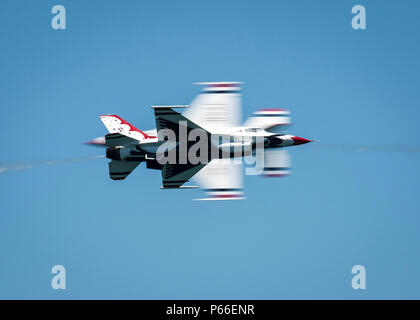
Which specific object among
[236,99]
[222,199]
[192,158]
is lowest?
[222,199]

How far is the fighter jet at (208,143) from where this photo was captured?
32.7m

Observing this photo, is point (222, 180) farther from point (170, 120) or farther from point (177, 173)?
point (170, 120)

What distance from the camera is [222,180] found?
3488 centimetres

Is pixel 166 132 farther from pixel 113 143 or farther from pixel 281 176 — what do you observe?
pixel 281 176

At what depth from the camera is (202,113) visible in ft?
116

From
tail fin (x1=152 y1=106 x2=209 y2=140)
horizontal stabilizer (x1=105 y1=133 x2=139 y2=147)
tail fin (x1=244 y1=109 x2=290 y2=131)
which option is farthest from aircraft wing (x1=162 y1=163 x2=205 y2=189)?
tail fin (x1=244 y1=109 x2=290 y2=131)

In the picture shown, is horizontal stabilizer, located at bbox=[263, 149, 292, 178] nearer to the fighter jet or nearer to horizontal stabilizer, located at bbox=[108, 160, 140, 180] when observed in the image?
the fighter jet

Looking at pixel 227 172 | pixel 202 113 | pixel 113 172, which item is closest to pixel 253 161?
pixel 227 172

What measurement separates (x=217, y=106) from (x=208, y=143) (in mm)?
3204

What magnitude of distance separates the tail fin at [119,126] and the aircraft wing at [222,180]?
12.4 feet

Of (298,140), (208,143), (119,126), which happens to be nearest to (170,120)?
(208,143)

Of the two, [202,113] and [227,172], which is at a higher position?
[202,113]

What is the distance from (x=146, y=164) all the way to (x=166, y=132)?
2.25 meters

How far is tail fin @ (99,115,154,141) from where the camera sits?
34.0m
